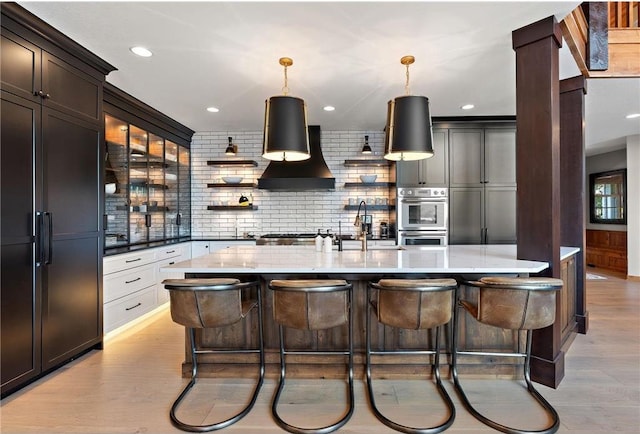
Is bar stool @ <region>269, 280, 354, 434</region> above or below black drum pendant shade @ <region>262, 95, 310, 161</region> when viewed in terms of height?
below

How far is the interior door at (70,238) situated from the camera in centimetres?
251

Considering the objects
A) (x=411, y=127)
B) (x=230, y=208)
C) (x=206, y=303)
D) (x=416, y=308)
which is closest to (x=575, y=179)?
(x=411, y=127)

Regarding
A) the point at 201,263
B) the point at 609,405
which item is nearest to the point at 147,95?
the point at 201,263

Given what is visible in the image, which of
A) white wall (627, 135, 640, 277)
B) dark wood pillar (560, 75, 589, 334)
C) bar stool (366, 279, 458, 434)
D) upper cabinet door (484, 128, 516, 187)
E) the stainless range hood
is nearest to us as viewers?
bar stool (366, 279, 458, 434)

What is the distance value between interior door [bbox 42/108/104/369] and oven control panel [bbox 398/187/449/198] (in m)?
3.76

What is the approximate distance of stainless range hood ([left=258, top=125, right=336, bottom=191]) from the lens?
16.2ft

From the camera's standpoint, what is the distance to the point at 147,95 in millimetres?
3789

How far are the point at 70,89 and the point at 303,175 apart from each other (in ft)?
9.54

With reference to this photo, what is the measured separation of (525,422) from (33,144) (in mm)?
3720

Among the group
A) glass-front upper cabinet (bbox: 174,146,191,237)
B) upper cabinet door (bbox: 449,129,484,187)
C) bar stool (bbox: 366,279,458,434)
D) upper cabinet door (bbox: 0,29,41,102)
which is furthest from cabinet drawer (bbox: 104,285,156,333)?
upper cabinet door (bbox: 449,129,484,187)

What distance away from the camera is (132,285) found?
3.60m

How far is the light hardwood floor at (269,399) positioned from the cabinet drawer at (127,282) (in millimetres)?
584

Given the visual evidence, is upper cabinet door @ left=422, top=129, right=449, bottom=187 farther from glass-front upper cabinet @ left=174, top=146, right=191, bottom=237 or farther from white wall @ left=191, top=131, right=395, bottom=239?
glass-front upper cabinet @ left=174, top=146, right=191, bottom=237

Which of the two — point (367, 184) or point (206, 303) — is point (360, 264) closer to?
point (206, 303)
